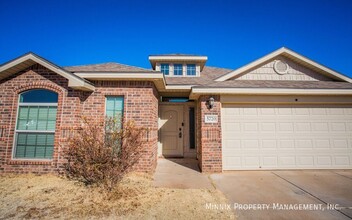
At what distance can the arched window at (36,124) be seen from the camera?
552 cm

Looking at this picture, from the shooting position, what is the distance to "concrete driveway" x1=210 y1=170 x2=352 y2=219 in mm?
3375

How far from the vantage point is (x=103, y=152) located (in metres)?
4.79

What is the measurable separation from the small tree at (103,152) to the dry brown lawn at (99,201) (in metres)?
0.35

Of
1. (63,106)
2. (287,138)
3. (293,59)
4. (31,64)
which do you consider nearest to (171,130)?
(63,106)

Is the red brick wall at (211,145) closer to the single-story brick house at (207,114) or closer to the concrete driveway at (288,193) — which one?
the single-story brick house at (207,114)

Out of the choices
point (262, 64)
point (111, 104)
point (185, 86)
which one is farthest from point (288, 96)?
point (111, 104)

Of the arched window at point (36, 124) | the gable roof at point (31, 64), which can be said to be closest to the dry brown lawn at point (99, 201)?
the arched window at point (36, 124)

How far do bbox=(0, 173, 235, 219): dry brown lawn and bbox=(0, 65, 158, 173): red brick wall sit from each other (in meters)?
0.69

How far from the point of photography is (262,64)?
303 inches

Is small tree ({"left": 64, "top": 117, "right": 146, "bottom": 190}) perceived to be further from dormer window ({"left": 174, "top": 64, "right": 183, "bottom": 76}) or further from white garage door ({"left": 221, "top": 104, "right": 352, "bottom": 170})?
dormer window ({"left": 174, "top": 64, "right": 183, "bottom": 76})

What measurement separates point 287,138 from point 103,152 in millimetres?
6542

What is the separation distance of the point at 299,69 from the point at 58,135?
33.0 ft

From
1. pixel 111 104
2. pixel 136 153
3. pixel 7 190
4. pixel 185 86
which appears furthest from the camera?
pixel 185 86

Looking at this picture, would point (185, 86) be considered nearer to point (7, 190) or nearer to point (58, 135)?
point (58, 135)
